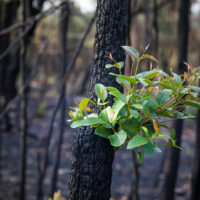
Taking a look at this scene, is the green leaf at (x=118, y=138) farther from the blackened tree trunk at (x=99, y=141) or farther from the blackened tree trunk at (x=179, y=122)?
the blackened tree trunk at (x=179, y=122)

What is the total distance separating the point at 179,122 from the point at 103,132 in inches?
149

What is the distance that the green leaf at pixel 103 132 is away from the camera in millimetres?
920

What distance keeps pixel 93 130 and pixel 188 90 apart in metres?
0.42

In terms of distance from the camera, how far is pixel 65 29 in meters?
4.27

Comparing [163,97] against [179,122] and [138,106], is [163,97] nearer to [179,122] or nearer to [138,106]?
[138,106]

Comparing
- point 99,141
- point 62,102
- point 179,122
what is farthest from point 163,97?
point 62,102

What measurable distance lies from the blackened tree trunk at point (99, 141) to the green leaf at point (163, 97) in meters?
0.25

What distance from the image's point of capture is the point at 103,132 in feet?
3.05

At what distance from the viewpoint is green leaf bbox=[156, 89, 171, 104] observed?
2.88 ft

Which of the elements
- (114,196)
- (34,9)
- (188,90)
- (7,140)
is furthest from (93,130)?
(7,140)

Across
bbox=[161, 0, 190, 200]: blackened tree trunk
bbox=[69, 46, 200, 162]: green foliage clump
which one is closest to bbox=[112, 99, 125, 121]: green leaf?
bbox=[69, 46, 200, 162]: green foliage clump

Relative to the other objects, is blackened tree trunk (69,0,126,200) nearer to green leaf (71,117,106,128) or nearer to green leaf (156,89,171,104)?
green leaf (71,117,106,128)

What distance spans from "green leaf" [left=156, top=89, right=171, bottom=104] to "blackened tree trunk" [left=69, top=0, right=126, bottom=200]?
251 mm

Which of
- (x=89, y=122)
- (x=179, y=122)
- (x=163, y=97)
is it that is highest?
(x=163, y=97)
